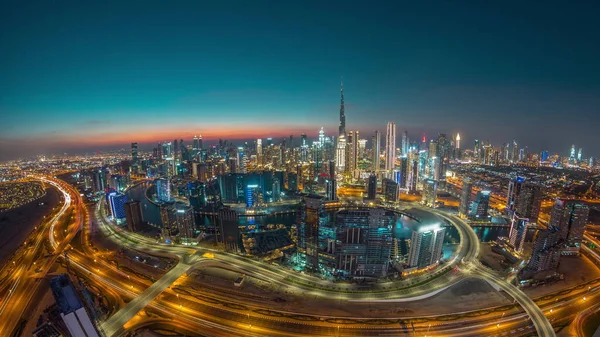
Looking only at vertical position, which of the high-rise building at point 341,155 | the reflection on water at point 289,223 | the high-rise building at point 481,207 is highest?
the high-rise building at point 341,155

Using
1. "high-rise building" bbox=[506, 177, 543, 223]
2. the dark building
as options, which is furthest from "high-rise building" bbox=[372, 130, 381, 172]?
the dark building

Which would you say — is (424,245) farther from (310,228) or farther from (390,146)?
(390,146)

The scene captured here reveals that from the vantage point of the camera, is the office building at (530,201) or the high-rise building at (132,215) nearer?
the high-rise building at (132,215)

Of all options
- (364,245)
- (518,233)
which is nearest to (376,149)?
(518,233)

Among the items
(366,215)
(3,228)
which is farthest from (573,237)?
(3,228)

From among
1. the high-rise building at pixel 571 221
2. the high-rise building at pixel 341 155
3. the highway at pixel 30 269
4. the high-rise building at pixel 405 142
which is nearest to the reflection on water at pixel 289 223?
the high-rise building at pixel 571 221

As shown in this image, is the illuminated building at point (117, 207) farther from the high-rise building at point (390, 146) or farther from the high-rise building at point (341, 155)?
the high-rise building at point (390, 146)

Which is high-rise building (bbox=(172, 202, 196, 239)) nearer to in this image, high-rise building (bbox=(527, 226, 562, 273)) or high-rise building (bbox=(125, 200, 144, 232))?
high-rise building (bbox=(125, 200, 144, 232))
